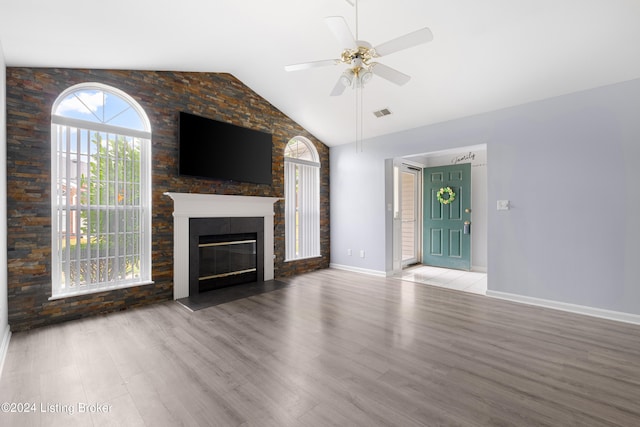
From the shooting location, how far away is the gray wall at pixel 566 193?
319 cm

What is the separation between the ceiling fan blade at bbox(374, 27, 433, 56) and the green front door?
174 inches

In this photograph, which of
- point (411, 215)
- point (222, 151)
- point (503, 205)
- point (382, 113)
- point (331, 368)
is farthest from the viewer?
point (411, 215)

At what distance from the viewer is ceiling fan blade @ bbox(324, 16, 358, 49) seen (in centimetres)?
199

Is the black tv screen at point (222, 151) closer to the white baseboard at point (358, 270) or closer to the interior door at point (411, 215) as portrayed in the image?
the white baseboard at point (358, 270)

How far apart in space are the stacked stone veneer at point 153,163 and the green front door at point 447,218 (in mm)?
3215

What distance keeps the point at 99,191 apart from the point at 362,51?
11.0 feet

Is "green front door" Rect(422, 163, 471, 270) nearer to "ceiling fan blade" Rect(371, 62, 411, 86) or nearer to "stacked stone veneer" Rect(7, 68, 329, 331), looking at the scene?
"stacked stone veneer" Rect(7, 68, 329, 331)

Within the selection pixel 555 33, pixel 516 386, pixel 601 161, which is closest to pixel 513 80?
pixel 555 33

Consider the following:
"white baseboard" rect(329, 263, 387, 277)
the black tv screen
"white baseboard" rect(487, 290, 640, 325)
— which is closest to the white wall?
the black tv screen

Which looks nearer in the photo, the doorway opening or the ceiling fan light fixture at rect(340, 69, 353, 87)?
the ceiling fan light fixture at rect(340, 69, 353, 87)

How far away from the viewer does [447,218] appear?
20.2ft

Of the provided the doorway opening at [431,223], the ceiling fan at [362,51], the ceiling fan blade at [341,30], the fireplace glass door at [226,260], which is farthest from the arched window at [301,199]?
the ceiling fan blade at [341,30]

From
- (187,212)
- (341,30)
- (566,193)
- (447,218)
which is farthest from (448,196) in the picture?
(187,212)

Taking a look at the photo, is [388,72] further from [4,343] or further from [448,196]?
[448,196]
